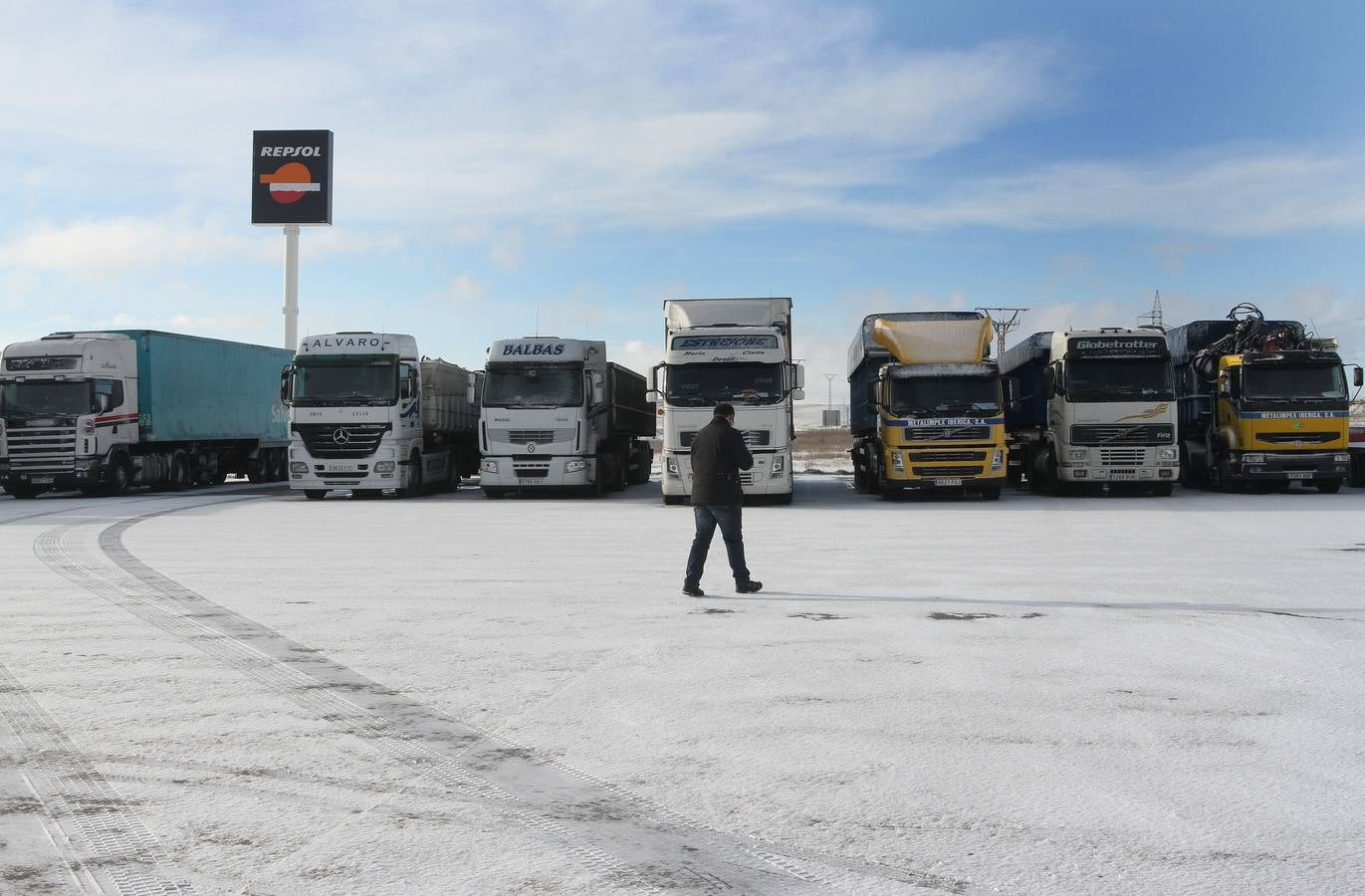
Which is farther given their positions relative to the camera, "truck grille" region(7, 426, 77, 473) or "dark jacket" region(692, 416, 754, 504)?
"truck grille" region(7, 426, 77, 473)

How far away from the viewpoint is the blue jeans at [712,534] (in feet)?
32.9

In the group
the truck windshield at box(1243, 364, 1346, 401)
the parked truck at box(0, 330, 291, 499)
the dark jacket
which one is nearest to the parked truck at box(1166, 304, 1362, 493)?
the truck windshield at box(1243, 364, 1346, 401)

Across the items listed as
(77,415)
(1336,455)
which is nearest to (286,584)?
(77,415)

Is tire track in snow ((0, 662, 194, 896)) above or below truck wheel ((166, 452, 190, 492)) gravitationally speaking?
below

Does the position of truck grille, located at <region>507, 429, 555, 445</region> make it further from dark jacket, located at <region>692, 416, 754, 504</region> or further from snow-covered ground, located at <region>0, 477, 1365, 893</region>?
dark jacket, located at <region>692, 416, 754, 504</region>

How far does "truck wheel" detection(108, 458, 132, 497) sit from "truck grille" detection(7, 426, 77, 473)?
1.06 meters

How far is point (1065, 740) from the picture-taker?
5.38 metres

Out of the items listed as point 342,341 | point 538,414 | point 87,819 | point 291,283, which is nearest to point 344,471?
point 342,341

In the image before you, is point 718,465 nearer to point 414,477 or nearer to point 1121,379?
point 1121,379

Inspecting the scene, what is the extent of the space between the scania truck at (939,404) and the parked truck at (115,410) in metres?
16.5

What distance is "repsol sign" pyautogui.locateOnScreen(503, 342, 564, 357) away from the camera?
80.5ft

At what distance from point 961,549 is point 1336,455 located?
49.0ft

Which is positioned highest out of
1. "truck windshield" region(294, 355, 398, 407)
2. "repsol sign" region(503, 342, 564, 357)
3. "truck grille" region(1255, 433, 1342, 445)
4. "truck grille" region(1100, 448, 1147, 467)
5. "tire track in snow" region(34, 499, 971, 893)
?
"repsol sign" region(503, 342, 564, 357)

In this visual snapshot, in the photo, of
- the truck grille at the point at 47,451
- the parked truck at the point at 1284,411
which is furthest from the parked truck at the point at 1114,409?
the truck grille at the point at 47,451
